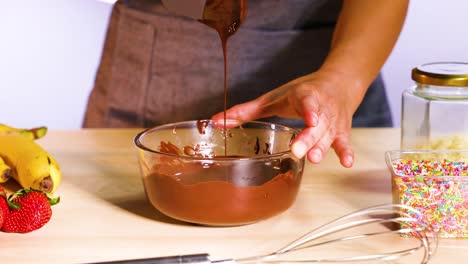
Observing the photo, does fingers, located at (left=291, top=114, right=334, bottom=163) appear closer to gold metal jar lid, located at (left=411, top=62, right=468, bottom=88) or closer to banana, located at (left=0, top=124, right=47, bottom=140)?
gold metal jar lid, located at (left=411, top=62, right=468, bottom=88)

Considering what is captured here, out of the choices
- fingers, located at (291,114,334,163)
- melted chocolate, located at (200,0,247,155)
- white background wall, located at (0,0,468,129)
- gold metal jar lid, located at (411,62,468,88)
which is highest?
melted chocolate, located at (200,0,247,155)

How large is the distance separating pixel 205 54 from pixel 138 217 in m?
0.58

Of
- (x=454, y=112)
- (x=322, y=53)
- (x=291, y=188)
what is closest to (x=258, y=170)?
(x=291, y=188)

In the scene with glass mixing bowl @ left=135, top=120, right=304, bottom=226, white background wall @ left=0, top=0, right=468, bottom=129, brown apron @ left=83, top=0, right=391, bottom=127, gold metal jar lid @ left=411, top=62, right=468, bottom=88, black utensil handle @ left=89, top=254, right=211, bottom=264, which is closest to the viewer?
black utensil handle @ left=89, top=254, right=211, bottom=264

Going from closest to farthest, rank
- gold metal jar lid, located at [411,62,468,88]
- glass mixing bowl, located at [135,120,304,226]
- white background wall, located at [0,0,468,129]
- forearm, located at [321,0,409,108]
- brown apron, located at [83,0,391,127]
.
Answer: glass mixing bowl, located at [135,120,304,226]
gold metal jar lid, located at [411,62,468,88]
forearm, located at [321,0,409,108]
brown apron, located at [83,0,391,127]
white background wall, located at [0,0,468,129]

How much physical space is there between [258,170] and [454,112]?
1.02 ft

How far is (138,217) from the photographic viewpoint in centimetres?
90

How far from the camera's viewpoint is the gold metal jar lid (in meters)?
0.93

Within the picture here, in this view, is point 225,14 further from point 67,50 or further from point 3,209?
point 67,50

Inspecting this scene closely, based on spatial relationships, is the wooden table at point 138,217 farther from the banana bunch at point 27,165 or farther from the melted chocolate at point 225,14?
the melted chocolate at point 225,14

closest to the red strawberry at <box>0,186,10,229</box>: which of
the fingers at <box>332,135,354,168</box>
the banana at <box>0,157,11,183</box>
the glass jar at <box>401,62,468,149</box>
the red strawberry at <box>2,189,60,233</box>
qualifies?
the red strawberry at <box>2,189,60,233</box>

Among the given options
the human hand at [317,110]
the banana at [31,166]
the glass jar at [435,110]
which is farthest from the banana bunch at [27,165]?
the glass jar at [435,110]

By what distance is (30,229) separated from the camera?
852 millimetres

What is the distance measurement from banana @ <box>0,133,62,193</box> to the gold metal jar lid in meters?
0.49
